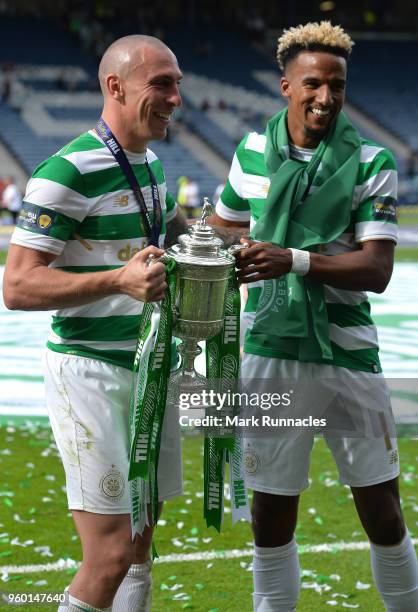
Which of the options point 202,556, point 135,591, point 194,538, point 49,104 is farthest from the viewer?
point 49,104

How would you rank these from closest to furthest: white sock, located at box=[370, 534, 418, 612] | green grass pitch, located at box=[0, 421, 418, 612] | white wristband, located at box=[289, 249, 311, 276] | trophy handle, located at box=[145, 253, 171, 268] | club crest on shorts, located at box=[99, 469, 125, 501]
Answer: trophy handle, located at box=[145, 253, 171, 268] < club crest on shorts, located at box=[99, 469, 125, 501] < white wristband, located at box=[289, 249, 311, 276] < white sock, located at box=[370, 534, 418, 612] < green grass pitch, located at box=[0, 421, 418, 612]

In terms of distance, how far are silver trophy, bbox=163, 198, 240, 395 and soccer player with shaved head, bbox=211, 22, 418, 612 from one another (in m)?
0.45

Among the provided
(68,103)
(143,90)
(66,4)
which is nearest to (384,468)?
(143,90)

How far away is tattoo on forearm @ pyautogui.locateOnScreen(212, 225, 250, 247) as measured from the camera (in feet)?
12.7

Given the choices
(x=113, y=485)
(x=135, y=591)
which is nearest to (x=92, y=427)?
(x=113, y=485)

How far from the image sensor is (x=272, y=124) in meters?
3.89

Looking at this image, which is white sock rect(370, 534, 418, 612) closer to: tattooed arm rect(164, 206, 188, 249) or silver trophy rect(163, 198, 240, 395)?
silver trophy rect(163, 198, 240, 395)

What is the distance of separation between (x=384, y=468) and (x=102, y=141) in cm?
150

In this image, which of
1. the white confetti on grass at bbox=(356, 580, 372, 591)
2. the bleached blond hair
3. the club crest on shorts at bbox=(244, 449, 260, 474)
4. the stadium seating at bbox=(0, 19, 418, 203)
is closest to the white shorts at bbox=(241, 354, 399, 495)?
the club crest on shorts at bbox=(244, 449, 260, 474)

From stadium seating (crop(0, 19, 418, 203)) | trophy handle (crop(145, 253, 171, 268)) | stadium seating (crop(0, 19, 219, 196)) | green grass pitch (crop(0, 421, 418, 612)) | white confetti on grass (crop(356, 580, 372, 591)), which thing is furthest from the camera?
stadium seating (crop(0, 19, 418, 203))

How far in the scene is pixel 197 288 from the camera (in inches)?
125

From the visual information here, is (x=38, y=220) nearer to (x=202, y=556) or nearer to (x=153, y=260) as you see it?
(x=153, y=260)

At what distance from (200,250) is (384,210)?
796 millimetres

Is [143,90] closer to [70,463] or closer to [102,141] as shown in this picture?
[102,141]
